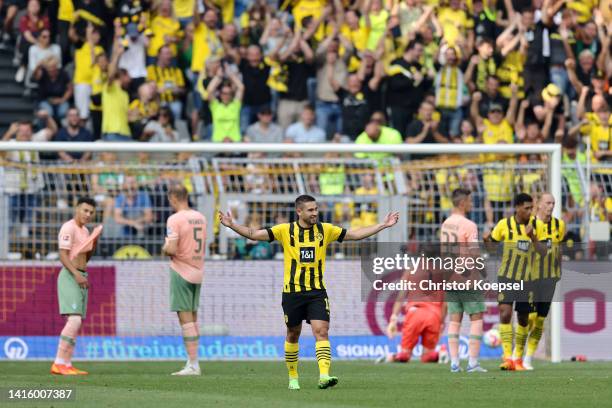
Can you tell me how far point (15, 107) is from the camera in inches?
948

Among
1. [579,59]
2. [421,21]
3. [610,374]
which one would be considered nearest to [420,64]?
[421,21]

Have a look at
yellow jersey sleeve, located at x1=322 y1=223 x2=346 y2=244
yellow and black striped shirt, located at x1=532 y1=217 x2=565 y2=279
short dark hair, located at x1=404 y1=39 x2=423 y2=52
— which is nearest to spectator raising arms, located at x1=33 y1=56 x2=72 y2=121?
short dark hair, located at x1=404 y1=39 x2=423 y2=52

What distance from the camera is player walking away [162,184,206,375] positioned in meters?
16.2

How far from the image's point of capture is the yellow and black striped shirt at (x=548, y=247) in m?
16.5

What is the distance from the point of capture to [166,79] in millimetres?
23609

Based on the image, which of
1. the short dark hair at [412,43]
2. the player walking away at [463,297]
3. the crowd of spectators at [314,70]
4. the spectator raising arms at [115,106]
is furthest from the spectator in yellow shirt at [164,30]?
the player walking away at [463,297]

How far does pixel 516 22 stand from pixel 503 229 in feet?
29.0

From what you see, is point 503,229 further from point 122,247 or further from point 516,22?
point 516,22

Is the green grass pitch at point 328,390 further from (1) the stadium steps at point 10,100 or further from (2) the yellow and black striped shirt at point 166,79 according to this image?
(1) the stadium steps at point 10,100

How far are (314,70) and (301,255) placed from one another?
10749mm

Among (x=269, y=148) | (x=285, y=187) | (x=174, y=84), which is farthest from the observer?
(x=174, y=84)

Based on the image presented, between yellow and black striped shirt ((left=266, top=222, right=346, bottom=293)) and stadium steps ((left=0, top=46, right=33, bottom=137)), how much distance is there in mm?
11445

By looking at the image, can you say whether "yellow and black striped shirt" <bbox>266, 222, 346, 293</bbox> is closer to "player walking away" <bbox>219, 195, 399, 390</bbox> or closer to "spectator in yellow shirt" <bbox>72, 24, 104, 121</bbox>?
"player walking away" <bbox>219, 195, 399, 390</bbox>

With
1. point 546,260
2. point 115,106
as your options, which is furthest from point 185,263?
point 115,106
